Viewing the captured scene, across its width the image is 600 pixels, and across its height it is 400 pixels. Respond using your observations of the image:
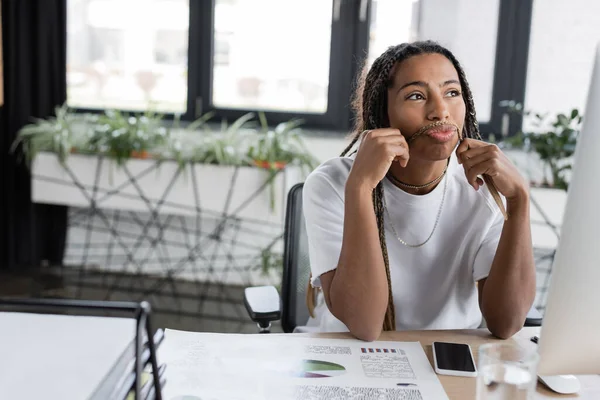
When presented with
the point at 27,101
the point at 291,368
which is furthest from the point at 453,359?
the point at 27,101

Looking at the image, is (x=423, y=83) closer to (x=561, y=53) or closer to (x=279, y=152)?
(x=279, y=152)

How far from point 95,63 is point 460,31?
81.9 inches

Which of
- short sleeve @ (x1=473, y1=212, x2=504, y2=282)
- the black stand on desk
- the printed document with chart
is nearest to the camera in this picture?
the black stand on desk

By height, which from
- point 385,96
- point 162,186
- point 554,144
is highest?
point 385,96

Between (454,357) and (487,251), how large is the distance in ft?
1.15

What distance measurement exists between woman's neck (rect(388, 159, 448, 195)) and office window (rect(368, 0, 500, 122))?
2.02m

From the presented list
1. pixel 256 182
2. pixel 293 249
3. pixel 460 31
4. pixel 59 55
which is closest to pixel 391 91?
pixel 293 249

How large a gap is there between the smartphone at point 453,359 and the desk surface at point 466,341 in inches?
0.4

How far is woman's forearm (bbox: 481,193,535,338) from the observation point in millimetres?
1146

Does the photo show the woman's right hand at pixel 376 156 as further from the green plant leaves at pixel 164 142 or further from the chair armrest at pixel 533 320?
the green plant leaves at pixel 164 142

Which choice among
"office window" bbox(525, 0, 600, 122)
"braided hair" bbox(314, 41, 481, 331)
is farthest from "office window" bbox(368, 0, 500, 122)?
"braided hair" bbox(314, 41, 481, 331)

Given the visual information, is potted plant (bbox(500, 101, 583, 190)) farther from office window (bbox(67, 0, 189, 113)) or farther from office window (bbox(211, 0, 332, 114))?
office window (bbox(67, 0, 189, 113))

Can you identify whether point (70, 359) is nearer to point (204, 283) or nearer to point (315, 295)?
point (315, 295)

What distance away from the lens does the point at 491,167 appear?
3.69ft
